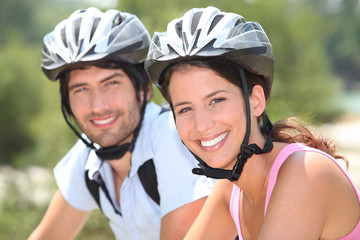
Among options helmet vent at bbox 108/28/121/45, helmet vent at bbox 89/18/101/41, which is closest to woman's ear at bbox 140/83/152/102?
helmet vent at bbox 108/28/121/45

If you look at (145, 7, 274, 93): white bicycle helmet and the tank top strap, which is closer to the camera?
the tank top strap

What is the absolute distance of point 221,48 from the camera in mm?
2592

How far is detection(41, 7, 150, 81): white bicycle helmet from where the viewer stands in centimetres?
357

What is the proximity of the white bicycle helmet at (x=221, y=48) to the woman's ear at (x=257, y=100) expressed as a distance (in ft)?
0.26

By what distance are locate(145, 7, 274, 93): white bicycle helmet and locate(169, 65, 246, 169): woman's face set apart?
0.33ft

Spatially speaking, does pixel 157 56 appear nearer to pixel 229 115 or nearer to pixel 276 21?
pixel 229 115

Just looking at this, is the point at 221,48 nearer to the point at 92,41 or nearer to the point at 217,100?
the point at 217,100

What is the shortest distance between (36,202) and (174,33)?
6918 millimetres

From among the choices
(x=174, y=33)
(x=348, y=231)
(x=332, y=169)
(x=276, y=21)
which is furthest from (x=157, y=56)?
(x=276, y=21)

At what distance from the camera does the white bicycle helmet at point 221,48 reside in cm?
260

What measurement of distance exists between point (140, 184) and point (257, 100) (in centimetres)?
101

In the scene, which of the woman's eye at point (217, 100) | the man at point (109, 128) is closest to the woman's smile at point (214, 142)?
the woman's eye at point (217, 100)

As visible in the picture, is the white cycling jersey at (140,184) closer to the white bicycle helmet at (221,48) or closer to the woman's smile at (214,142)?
the white bicycle helmet at (221,48)

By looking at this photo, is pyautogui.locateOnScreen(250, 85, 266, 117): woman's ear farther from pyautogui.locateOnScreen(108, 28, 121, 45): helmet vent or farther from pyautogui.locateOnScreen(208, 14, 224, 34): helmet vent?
pyautogui.locateOnScreen(108, 28, 121, 45): helmet vent
